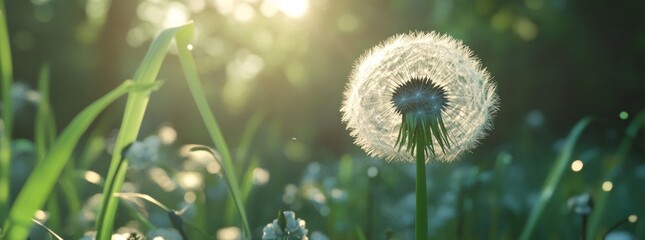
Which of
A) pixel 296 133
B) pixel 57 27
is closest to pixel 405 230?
pixel 296 133

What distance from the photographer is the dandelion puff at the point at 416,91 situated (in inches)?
72.0

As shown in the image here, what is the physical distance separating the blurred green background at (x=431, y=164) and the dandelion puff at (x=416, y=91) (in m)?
0.84

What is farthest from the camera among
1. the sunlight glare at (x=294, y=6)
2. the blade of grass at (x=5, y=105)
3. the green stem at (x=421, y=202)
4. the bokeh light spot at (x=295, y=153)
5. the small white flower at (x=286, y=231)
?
the bokeh light spot at (x=295, y=153)

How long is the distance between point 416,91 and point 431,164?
8.26 m

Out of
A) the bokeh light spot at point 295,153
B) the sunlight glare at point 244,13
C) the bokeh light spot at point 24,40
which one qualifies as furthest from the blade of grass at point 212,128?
the bokeh light spot at point 24,40

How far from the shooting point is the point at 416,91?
5.72 ft

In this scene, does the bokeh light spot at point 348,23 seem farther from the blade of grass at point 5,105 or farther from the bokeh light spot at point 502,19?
the blade of grass at point 5,105

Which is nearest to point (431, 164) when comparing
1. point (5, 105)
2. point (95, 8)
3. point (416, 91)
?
point (5, 105)

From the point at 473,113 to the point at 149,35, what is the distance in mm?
33326

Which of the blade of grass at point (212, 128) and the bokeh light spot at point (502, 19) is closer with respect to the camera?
the blade of grass at point (212, 128)

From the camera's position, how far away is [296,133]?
53.6 feet

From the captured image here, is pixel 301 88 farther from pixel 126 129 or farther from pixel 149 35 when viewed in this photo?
pixel 149 35

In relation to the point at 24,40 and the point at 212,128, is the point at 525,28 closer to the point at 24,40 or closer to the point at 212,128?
the point at 212,128

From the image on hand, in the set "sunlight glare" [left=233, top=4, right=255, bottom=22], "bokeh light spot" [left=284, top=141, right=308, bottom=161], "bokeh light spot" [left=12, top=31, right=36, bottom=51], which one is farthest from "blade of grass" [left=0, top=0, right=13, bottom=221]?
"bokeh light spot" [left=12, top=31, right=36, bottom=51]
